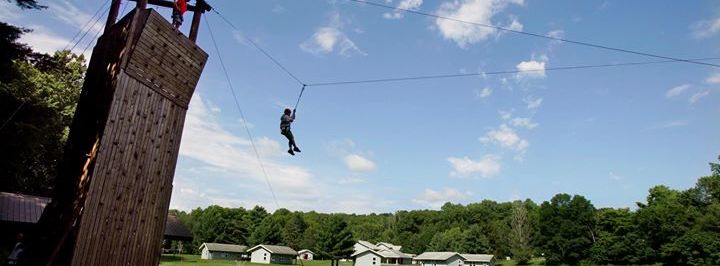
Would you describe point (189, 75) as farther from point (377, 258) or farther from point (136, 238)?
point (377, 258)

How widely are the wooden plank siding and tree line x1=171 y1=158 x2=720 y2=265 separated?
188 feet

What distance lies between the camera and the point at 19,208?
24266mm

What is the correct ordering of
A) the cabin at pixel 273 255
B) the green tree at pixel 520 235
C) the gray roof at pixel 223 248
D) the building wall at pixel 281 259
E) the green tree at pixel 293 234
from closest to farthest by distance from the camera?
the cabin at pixel 273 255 → the building wall at pixel 281 259 → the gray roof at pixel 223 248 → the green tree at pixel 520 235 → the green tree at pixel 293 234

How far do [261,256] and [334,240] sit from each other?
19.0 m

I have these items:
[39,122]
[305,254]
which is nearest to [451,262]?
[305,254]

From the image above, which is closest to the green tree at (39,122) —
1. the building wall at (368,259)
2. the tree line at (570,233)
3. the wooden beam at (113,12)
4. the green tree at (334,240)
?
the wooden beam at (113,12)

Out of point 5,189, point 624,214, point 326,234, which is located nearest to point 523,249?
point 624,214

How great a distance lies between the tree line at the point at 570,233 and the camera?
196 ft

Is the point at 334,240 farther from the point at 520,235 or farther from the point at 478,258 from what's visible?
the point at 520,235

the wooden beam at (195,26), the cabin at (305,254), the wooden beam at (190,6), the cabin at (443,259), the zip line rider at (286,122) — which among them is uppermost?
the wooden beam at (190,6)

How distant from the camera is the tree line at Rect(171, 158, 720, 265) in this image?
5981 cm

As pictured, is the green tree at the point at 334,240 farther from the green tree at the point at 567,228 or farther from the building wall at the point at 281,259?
the green tree at the point at 567,228

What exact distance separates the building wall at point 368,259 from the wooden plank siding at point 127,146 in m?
76.0

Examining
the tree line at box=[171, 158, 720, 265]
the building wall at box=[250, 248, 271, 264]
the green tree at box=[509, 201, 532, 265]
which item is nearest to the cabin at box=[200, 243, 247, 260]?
the building wall at box=[250, 248, 271, 264]
